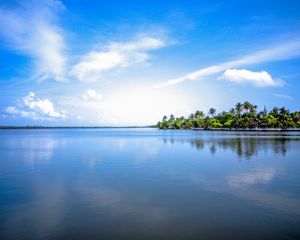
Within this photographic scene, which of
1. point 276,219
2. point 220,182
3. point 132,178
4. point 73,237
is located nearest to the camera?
point 73,237

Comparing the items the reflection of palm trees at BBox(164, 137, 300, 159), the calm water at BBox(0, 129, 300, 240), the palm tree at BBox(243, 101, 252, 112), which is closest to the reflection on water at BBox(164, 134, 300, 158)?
the reflection of palm trees at BBox(164, 137, 300, 159)

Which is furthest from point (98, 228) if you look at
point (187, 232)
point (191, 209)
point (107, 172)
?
point (107, 172)

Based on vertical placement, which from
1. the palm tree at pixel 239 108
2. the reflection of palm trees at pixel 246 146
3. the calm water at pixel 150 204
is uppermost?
the palm tree at pixel 239 108

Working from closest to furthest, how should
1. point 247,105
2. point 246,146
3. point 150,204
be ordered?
point 150,204
point 246,146
point 247,105

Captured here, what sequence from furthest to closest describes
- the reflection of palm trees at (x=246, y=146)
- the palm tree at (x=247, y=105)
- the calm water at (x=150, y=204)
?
the palm tree at (x=247, y=105) → the reflection of palm trees at (x=246, y=146) → the calm water at (x=150, y=204)

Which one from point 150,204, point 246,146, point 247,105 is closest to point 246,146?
point 246,146

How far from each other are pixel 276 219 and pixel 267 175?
34.9 feet

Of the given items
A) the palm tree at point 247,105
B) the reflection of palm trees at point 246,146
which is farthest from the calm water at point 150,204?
the palm tree at point 247,105

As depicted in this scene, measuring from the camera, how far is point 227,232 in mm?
9781

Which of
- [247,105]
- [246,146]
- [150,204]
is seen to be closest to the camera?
[150,204]

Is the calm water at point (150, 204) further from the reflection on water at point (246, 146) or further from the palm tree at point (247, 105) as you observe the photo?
the palm tree at point (247, 105)

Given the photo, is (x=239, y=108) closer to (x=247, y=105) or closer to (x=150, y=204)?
(x=247, y=105)

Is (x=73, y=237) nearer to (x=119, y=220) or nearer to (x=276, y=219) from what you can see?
(x=119, y=220)

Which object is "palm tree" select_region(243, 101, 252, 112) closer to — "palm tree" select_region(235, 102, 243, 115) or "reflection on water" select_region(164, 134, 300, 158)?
"palm tree" select_region(235, 102, 243, 115)
